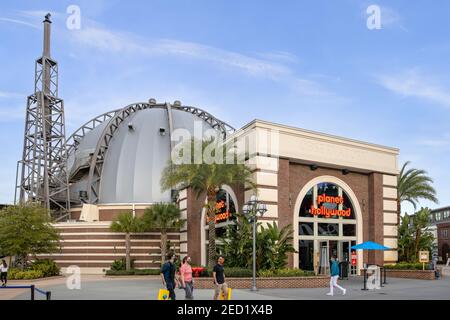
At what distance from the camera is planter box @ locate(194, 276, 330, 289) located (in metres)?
25.5

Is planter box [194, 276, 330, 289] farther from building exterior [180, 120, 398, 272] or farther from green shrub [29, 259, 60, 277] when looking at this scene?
green shrub [29, 259, 60, 277]

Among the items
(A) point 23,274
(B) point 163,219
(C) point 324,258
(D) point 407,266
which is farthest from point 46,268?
(D) point 407,266

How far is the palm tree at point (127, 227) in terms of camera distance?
4206cm

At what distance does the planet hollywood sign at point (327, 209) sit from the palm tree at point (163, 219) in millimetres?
12406

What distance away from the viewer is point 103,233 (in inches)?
1743

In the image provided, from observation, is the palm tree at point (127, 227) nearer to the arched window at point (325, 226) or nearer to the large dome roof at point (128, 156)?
the large dome roof at point (128, 156)

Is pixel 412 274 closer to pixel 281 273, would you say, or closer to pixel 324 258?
pixel 324 258

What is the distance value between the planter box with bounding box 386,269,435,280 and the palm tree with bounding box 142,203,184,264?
1663 cm

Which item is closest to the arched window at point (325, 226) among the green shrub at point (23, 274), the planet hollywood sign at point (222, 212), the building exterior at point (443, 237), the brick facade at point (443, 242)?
the planet hollywood sign at point (222, 212)

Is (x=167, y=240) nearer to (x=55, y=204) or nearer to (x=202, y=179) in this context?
(x=202, y=179)

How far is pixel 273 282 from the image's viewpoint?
26.0 m

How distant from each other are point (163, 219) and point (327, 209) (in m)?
13.7

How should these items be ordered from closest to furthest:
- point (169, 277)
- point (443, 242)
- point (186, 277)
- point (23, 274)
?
point (169, 277)
point (186, 277)
point (23, 274)
point (443, 242)
